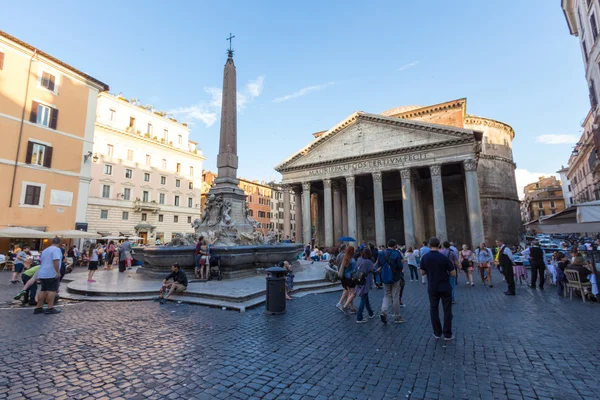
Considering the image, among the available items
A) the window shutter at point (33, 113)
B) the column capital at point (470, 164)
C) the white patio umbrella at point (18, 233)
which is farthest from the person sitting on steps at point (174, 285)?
the column capital at point (470, 164)

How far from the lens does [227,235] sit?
999cm

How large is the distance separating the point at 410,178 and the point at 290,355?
23.9m

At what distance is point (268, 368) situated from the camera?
341cm

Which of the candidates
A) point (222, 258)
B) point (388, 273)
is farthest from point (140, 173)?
point (388, 273)

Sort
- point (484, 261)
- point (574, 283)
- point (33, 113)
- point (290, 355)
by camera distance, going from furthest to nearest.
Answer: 1. point (33, 113)
2. point (484, 261)
3. point (574, 283)
4. point (290, 355)

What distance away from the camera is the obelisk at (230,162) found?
1074 cm

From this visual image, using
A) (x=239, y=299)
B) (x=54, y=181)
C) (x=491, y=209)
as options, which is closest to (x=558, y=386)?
(x=239, y=299)

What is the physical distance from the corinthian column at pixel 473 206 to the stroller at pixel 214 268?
19562 mm

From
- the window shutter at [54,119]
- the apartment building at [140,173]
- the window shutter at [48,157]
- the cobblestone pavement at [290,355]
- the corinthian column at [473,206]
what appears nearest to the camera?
the cobblestone pavement at [290,355]

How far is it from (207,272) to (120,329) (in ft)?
12.8

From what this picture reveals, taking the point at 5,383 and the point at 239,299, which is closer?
the point at 5,383

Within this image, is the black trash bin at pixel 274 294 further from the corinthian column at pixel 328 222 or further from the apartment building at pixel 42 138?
the corinthian column at pixel 328 222

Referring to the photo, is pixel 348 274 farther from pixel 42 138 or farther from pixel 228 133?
pixel 42 138

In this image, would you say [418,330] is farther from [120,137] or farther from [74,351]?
[120,137]
